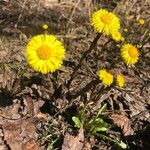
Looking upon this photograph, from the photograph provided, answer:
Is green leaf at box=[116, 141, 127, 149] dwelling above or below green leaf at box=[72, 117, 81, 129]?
below

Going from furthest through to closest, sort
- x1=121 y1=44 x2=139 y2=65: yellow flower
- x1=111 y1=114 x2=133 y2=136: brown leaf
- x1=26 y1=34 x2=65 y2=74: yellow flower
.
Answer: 1. x1=111 y1=114 x2=133 y2=136: brown leaf
2. x1=121 y1=44 x2=139 y2=65: yellow flower
3. x1=26 y1=34 x2=65 y2=74: yellow flower

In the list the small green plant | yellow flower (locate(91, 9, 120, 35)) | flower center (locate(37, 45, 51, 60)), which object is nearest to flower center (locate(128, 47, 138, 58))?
yellow flower (locate(91, 9, 120, 35))

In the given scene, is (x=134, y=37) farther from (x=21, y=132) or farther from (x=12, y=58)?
(x=21, y=132)

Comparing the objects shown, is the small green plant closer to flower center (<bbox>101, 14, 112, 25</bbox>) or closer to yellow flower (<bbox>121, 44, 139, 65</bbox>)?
yellow flower (<bbox>121, 44, 139, 65</bbox>)

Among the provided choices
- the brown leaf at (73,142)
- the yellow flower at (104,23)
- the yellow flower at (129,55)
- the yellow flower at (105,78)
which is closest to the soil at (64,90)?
the brown leaf at (73,142)

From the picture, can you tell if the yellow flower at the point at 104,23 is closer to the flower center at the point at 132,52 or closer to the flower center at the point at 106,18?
the flower center at the point at 106,18

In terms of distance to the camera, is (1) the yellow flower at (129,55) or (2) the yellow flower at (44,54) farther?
(1) the yellow flower at (129,55)

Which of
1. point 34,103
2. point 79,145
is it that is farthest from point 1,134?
point 79,145

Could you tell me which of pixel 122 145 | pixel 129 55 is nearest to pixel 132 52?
pixel 129 55
